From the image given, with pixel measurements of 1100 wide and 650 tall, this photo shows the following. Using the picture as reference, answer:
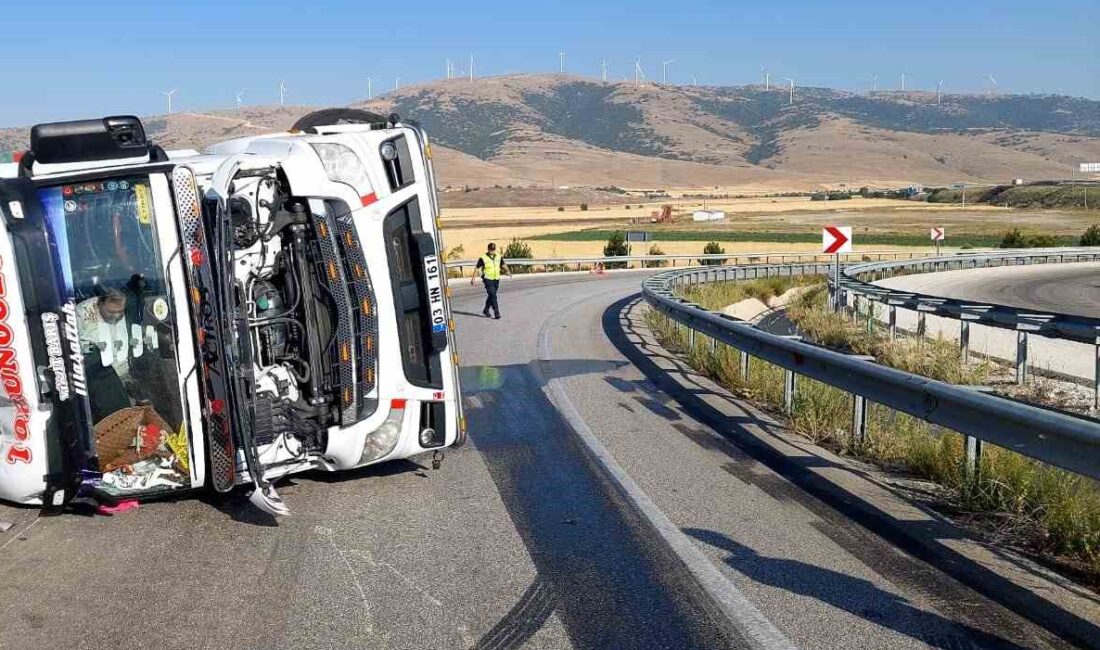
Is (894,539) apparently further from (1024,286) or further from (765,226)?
(765,226)

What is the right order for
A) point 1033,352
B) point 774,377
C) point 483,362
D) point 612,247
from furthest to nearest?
point 612,247 → point 1033,352 → point 483,362 → point 774,377

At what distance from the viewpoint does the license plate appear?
26.0 feet

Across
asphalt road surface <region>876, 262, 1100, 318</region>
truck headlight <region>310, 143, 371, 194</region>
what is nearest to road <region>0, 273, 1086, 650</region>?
truck headlight <region>310, 143, 371, 194</region>

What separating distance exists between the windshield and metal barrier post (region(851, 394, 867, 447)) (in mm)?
5432

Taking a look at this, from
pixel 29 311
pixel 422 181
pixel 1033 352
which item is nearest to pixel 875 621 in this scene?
pixel 422 181

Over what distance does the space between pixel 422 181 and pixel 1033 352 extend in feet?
44.3

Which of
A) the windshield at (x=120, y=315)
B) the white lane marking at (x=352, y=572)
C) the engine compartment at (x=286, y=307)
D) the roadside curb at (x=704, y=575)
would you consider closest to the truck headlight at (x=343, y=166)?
the engine compartment at (x=286, y=307)

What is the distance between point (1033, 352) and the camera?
18.2 m

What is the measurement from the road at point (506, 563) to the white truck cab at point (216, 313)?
0.44 meters

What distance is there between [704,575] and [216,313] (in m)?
3.20

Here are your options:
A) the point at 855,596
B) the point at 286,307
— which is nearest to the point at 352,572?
the point at 286,307

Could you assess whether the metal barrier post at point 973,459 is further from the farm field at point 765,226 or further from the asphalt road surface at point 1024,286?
the farm field at point 765,226

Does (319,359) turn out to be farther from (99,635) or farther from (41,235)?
(99,635)

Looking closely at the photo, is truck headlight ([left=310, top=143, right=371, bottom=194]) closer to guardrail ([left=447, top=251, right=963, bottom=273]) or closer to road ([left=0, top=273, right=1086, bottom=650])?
road ([left=0, top=273, right=1086, bottom=650])
